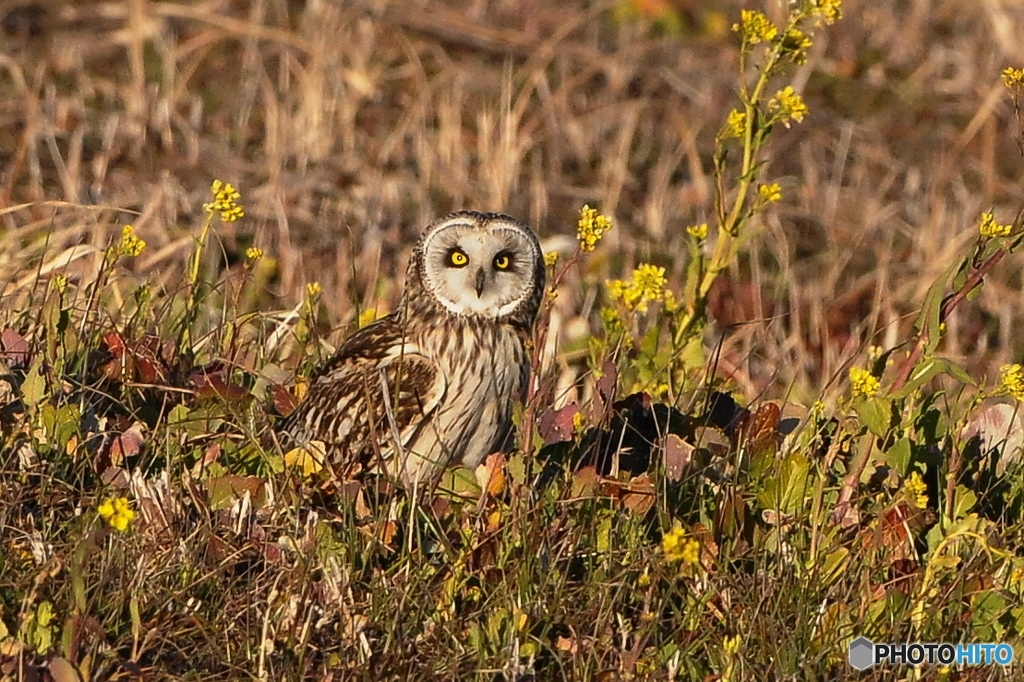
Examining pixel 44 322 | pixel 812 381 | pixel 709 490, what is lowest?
pixel 812 381

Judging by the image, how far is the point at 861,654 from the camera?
4.07 meters

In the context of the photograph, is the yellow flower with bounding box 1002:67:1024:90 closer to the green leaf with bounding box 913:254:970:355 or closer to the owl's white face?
the green leaf with bounding box 913:254:970:355

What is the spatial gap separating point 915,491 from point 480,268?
1.64 meters

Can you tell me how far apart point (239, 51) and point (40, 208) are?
2.72m

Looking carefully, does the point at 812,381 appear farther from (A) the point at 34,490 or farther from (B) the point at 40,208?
(A) the point at 34,490

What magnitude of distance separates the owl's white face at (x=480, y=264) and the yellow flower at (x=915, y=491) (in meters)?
1.50

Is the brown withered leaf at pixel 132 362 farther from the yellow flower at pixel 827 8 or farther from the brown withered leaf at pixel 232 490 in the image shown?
the yellow flower at pixel 827 8

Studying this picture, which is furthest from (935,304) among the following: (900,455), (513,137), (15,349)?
(513,137)

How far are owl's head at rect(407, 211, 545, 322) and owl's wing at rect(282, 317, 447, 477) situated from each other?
0.90 feet

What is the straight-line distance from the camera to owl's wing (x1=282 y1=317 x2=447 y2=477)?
522 centimetres

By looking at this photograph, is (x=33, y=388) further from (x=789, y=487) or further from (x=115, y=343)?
(x=789, y=487)

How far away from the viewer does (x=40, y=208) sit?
877 cm

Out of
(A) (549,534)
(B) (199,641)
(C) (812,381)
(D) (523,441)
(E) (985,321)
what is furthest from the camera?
(E) (985,321)

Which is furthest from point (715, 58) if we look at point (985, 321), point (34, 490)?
point (34, 490)
